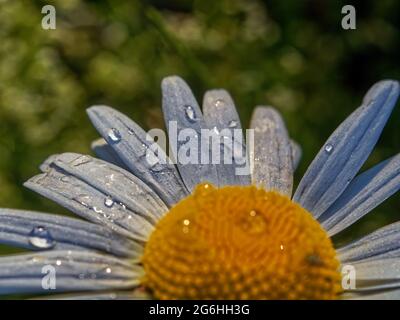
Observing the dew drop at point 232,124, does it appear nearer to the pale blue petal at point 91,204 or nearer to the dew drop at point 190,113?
the dew drop at point 190,113

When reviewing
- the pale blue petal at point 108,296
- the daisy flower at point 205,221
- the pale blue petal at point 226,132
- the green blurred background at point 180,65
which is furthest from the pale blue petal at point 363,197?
the green blurred background at point 180,65

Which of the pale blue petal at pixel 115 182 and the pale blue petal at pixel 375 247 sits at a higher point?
the pale blue petal at pixel 115 182

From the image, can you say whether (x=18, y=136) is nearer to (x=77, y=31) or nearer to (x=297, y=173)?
(x=77, y=31)

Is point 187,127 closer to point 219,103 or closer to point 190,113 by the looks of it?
point 190,113

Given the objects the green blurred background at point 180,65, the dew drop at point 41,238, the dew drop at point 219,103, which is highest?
the green blurred background at point 180,65

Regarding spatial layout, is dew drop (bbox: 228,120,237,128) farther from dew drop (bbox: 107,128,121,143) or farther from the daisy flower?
dew drop (bbox: 107,128,121,143)

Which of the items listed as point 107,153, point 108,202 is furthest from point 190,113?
point 108,202

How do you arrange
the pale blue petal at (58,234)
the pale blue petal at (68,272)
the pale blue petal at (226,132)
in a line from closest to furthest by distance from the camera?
the pale blue petal at (68,272) → the pale blue petal at (58,234) → the pale blue petal at (226,132)

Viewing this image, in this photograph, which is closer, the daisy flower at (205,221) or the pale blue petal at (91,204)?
the daisy flower at (205,221)
